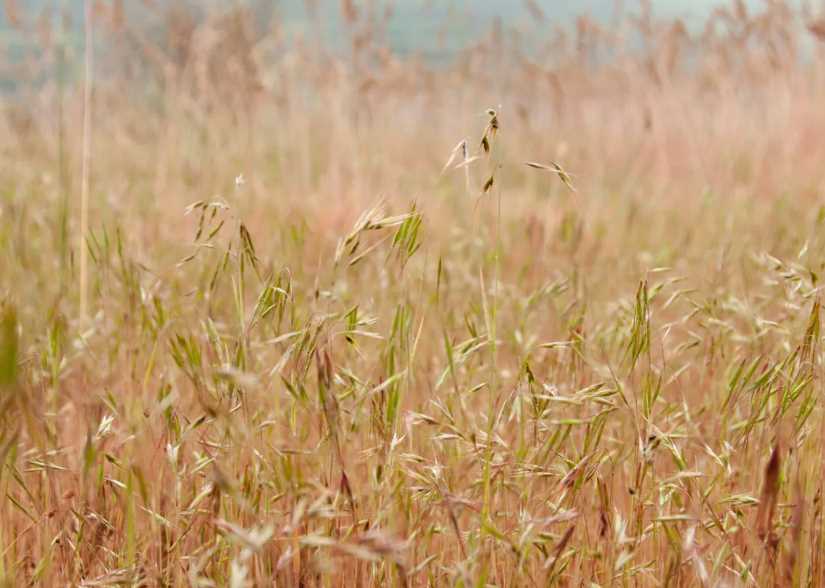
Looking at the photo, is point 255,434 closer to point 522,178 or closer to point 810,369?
point 810,369

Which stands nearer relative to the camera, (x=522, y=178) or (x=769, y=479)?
(x=769, y=479)

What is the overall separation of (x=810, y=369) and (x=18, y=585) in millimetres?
1072

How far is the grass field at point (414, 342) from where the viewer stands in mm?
956

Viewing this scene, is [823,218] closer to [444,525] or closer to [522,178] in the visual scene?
[444,525]

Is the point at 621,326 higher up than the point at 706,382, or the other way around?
the point at 621,326

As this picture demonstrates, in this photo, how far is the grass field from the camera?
956 mm

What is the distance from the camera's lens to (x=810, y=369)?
112cm

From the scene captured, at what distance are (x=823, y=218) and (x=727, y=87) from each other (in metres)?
5.09

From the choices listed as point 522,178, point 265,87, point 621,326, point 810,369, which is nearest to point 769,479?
point 810,369

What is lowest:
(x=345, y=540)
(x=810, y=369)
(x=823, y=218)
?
(x=345, y=540)

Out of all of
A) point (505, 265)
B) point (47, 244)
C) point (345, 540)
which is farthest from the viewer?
point (505, 265)

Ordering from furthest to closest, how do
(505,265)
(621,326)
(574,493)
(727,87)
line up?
(727,87), (505,265), (621,326), (574,493)

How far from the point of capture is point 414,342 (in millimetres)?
1012

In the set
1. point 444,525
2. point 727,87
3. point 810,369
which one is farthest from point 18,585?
point 727,87
